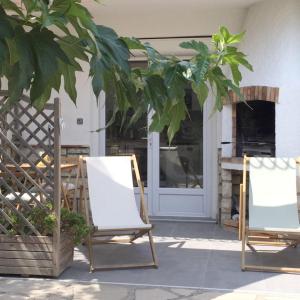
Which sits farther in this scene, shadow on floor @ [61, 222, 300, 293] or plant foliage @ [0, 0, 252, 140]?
shadow on floor @ [61, 222, 300, 293]

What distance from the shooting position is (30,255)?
12.5 ft

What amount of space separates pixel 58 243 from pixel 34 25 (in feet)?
10.4

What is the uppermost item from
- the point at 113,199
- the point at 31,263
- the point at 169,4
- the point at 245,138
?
the point at 169,4

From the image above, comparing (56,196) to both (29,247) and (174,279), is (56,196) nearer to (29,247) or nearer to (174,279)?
(29,247)

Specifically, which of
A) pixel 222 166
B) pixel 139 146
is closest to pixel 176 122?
pixel 222 166

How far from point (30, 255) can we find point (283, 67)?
3402 millimetres

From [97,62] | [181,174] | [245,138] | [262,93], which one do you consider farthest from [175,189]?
[97,62]

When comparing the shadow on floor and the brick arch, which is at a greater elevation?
the brick arch

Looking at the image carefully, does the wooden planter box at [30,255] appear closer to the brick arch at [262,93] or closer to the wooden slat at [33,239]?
the wooden slat at [33,239]

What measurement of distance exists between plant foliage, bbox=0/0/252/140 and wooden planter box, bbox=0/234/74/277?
2916 millimetres

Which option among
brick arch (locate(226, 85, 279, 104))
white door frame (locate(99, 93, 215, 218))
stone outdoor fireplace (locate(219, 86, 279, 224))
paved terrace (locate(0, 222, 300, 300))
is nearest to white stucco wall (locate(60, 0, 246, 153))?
white door frame (locate(99, 93, 215, 218))

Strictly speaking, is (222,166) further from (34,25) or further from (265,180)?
(34,25)

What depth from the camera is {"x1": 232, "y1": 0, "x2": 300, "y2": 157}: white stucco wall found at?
540 centimetres

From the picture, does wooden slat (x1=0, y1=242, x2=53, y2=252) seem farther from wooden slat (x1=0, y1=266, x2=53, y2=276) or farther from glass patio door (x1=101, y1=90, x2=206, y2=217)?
glass patio door (x1=101, y1=90, x2=206, y2=217)
